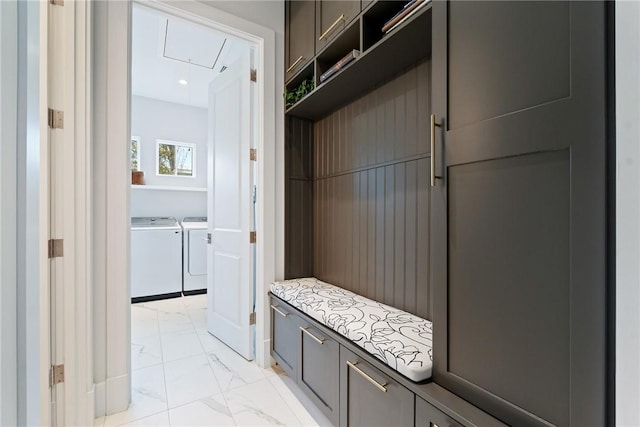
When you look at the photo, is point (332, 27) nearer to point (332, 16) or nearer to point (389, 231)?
point (332, 16)

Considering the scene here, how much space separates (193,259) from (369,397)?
3640 millimetres

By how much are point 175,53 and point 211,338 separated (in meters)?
2.99

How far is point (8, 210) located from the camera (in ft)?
2.03

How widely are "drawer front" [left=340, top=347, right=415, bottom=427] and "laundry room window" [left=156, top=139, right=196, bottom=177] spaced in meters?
4.38

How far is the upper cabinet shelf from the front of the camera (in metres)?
1.36

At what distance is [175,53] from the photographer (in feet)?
10.3

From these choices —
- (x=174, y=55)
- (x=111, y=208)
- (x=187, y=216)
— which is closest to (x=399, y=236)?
(x=111, y=208)

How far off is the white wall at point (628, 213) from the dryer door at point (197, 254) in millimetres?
4425

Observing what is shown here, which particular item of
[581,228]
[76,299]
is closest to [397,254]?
[581,228]

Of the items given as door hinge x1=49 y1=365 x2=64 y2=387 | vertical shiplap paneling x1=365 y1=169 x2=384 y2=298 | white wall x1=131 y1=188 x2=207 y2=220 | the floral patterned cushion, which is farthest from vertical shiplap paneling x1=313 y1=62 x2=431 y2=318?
white wall x1=131 y1=188 x2=207 y2=220

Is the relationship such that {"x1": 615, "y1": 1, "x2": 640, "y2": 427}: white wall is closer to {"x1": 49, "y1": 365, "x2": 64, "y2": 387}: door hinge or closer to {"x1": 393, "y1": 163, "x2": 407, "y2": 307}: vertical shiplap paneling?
{"x1": 393, "y1": 163, "x2": 407, "y2": 307}: vertical shiplap paneling

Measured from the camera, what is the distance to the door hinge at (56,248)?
1.45 meters

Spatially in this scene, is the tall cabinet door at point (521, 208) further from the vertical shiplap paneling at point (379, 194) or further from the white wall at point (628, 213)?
the vertical shiplap paneling at point (379, 194)

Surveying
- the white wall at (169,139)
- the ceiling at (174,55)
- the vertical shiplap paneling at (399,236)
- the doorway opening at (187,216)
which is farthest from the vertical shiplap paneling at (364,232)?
the white wall at (169,139)
